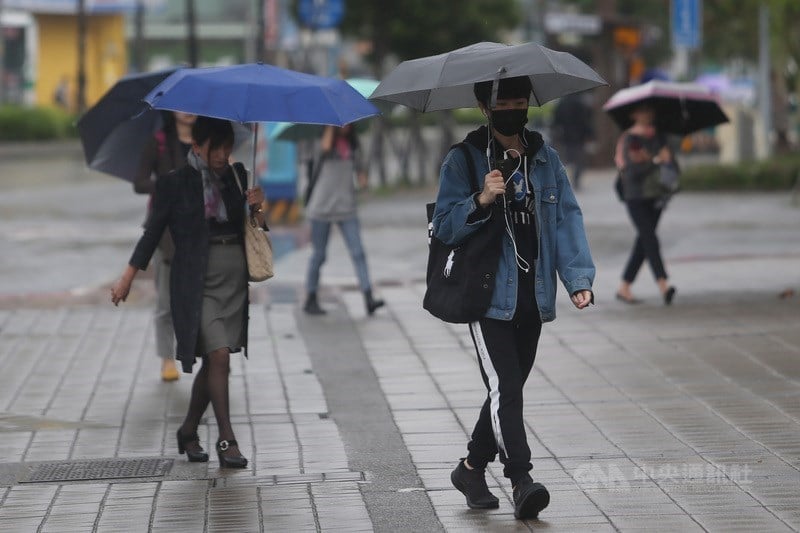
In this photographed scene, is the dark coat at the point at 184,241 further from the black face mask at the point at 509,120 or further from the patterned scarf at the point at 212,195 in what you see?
the black face mask at the point at 509,120

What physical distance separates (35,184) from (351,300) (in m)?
16.4

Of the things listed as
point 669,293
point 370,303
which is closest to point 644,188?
point 669,293

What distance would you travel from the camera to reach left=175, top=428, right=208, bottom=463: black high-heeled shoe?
7.34 metres

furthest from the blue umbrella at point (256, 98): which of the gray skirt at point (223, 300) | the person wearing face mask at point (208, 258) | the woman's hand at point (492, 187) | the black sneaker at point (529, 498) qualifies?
the black sneaker at point (529, 498)

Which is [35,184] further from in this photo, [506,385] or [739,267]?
[506,385]

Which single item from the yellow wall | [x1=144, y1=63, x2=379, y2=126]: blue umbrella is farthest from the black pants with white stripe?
the yellow wall

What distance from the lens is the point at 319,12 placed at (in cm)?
2312

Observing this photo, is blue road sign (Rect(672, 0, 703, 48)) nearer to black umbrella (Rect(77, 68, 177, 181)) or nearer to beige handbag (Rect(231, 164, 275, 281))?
black umbrella (Rect(77, 68, 177, 181))

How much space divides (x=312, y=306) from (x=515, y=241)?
20.5 ft

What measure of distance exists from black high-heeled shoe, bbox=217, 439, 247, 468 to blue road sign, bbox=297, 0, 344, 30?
16.2 m

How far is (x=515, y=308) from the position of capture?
6.05m

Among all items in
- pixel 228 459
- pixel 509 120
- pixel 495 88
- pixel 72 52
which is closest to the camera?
pixel 495 88

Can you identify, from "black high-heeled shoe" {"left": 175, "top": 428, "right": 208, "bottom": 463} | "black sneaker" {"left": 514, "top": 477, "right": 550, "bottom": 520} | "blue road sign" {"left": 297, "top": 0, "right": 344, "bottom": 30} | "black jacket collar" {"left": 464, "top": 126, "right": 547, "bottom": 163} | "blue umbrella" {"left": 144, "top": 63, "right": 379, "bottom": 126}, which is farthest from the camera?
"blue road sign" {"left": 297, "top": 0, "right": 344, "bottom": 30}

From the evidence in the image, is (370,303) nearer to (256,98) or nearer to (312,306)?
(312,306)
